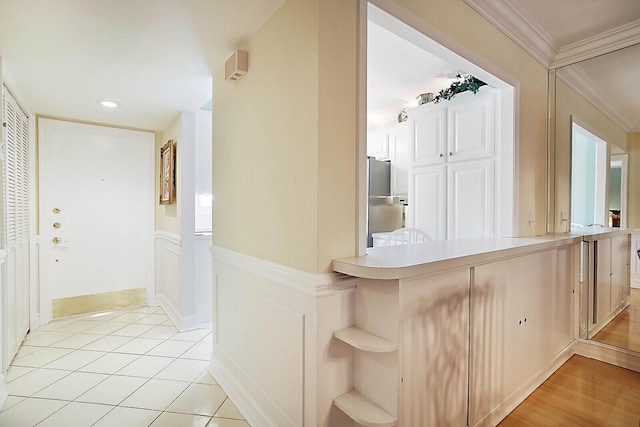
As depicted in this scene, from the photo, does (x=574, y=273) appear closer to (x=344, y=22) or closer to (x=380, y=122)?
(x=344, y=22)

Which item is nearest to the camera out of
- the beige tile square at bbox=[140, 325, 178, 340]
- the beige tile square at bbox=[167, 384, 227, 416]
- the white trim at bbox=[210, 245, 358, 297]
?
the white trim at bbox=[210, 245, 358, 297]

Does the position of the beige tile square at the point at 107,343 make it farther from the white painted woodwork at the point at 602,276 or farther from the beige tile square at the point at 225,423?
the white painted woodwork at the point at 602,276

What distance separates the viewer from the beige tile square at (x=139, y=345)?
2.74 m

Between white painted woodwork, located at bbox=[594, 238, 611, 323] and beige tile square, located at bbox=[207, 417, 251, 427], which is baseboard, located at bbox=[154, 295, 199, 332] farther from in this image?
white painted woodwork, located at bbox=[594, 238, 611, 323]

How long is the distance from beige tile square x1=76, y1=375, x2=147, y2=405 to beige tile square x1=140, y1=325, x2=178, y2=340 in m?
0.74

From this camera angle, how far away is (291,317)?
4.78ft

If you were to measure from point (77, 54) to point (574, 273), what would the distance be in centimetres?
384

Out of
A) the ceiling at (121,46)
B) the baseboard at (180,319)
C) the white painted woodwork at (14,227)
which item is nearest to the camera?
the ceiling at (121,46)

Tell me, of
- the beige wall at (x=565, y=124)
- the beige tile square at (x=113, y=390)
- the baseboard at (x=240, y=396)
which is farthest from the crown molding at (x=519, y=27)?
the beige tile square at (x=113, y=390)

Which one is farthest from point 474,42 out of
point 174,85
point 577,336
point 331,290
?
point 577,336

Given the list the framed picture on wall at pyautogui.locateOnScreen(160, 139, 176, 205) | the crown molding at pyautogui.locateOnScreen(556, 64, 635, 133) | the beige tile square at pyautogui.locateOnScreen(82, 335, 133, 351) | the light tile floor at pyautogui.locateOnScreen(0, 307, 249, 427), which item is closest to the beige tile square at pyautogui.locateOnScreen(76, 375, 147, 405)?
the light tile floor at pyautogui.locateOnScreen(0, 307, 249, 427)

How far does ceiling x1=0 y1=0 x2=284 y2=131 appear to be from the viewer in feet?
5.19

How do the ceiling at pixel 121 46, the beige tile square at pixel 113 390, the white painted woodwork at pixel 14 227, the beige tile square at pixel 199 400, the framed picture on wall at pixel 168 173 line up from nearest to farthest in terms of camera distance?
1. the ceiling at pixel 121 46
2. the beige tile square at pixel 199 400
3. the beige tile square at pixel 113 390
4. the white painted woodwork at pixel 14 227
5. the framed picture on wall at pixel 168 173

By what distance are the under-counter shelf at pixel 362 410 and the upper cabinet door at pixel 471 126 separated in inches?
80.1
